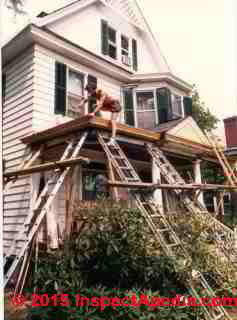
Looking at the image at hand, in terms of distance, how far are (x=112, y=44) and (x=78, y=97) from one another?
3.49 metres

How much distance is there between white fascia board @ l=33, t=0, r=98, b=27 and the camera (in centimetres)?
776

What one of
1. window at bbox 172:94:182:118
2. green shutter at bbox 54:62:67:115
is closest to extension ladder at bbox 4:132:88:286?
green shutter at bbox 54:62:67:115

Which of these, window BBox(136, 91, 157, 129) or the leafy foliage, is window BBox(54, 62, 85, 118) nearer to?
window BBox(136, 91, 157, 129)

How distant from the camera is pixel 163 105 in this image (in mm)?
10250

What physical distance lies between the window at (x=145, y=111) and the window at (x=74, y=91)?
2666 millimetres

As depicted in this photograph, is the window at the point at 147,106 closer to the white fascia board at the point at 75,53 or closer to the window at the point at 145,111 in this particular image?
the window at the point at 145,111

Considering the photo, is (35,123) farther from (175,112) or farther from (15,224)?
(175,112)

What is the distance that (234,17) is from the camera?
173 inches

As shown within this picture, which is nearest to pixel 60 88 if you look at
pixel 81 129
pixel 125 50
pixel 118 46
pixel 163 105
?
pixel 81 129

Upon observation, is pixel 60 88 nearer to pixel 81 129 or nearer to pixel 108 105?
pixel 108 105

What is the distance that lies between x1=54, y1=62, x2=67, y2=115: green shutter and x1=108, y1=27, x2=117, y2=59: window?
3271 mm

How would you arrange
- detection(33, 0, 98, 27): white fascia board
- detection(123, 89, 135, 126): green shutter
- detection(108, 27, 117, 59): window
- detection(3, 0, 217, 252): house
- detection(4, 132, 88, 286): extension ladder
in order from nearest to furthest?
detection(4, 132, 88, 286): extension ladder < detection(3, 0, 217, 252): house < detection(33, 0, 98, 27): white fascia board < detection(123, 89, 135, 126): green shutter < detection(108, 27, 117, 59): window

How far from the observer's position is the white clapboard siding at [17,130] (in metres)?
7.03

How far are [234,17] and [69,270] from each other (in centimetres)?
499
